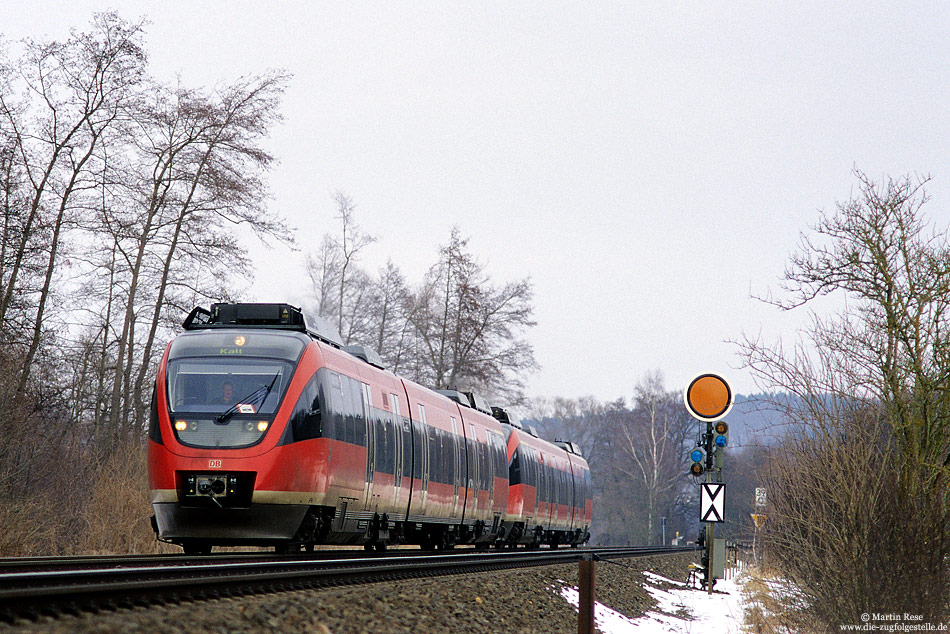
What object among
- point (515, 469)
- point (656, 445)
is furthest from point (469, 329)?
point (656, 445)

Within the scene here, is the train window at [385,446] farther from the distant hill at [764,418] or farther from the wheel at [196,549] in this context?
the distant hill at [764,418]

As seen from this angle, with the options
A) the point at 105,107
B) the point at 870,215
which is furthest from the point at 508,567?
the point at 105,107

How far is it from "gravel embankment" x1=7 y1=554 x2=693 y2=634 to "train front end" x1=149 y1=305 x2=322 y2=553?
2414 mm

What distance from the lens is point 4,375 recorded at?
21.7 meters

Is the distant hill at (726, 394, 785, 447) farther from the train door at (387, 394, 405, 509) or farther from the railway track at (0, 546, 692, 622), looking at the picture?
the train door at (387, 394, 405, 509)

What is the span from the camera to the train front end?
14.2m

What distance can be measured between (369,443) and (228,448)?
387cm

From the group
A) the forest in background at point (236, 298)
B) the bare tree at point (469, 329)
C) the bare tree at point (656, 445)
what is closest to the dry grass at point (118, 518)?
the forest in background at point (236, 298)

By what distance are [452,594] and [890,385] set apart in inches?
262

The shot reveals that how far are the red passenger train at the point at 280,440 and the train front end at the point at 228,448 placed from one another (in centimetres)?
1

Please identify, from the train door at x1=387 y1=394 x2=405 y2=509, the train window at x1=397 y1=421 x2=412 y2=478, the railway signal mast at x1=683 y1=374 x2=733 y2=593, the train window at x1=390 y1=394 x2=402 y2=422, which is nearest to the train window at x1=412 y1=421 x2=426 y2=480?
the train window at x1=397 y1=421 x2=412 y2=478

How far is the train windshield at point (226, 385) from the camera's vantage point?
14.6 meters

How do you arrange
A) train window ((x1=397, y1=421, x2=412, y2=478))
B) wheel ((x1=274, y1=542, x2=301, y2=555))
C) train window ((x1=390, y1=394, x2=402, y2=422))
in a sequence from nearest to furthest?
wheel ((x1=274, y1=542, x2=301, y2=555)) → train window ((x1=390, y1=394, x2=402, y2=422)) → train window ((x1=397, y1=421, x2=412, y2=478))

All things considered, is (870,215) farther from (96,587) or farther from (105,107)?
(105,107)
